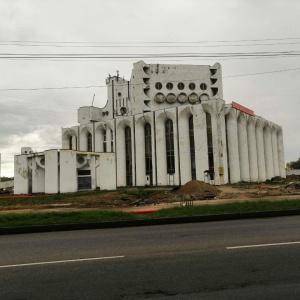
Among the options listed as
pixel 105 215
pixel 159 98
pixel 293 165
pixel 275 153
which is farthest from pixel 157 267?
pixel 293 165

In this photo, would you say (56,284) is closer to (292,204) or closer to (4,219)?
(4,219)

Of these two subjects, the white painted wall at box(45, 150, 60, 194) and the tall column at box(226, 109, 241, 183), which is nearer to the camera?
the white painted wall at box(45, 150, 60, 194)

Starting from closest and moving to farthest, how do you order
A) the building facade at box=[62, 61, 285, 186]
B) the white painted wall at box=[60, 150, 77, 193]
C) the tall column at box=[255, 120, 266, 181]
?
the white painted wall at box=[60, 150, 77, 193], the building facade at box=[62, 61, 285, 186], the tall column at box=[255, 120, 266, 181]

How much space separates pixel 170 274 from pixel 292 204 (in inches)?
509

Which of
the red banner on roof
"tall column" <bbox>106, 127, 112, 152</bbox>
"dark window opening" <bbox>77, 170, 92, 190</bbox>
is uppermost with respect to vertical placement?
the red banner on roof

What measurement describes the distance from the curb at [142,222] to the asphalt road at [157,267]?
2.61 meters

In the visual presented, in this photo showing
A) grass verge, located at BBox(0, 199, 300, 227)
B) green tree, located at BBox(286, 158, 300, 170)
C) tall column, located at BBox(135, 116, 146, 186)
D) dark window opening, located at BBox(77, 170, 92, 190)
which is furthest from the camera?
green tree, located at BBox(286, 158, 300, 170)

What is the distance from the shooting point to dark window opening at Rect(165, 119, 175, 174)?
57.8m

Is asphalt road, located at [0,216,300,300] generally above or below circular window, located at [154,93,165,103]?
below

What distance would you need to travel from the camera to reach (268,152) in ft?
225

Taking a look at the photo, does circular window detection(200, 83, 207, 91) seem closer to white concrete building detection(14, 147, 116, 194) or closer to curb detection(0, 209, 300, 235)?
white concrete building detection(14, 147, 116, 194)

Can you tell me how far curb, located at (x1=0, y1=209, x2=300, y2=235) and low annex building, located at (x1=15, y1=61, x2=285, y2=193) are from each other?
32.2m

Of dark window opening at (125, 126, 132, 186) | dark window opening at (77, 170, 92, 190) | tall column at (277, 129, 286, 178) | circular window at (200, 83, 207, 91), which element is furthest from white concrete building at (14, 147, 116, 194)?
tall column at (277, 129, 286, 178)

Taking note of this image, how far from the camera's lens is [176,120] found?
56.8m
